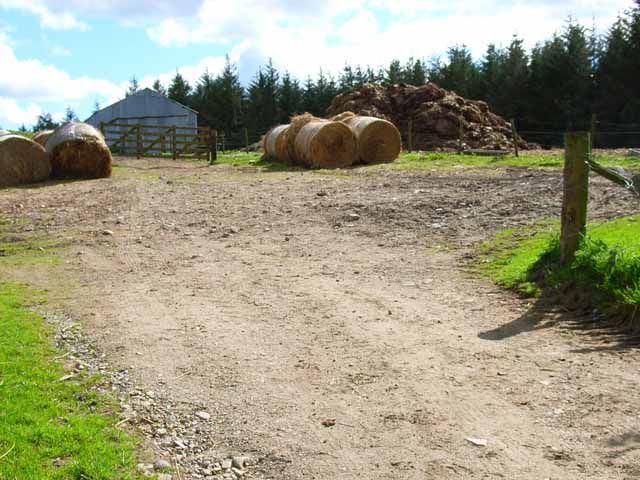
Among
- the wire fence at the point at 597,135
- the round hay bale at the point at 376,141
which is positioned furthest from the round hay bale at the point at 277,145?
the wire fence at the point at 597,135

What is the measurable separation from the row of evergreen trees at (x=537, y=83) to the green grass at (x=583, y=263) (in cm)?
2435

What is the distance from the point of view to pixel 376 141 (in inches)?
948

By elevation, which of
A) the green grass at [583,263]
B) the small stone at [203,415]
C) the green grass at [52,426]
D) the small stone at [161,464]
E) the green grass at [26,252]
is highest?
the green grass at [583,263]

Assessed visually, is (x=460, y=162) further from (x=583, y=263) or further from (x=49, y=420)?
(x=49, y=420)

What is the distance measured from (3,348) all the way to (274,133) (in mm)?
21495

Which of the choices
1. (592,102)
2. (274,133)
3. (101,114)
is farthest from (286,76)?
(274,133)

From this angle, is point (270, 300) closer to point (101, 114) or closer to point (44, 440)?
point (44, 440)

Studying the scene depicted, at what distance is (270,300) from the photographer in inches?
318

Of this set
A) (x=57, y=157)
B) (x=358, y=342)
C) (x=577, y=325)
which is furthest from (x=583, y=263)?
(x=57, y=157)

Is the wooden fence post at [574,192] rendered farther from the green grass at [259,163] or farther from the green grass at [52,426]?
the green grass at [259,163]

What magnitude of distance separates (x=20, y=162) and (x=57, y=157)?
3.64ft

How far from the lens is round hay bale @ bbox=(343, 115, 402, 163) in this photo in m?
24.0

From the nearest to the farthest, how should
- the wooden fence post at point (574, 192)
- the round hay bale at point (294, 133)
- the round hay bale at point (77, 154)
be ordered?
the wooden fence post at point (574, 192) < the round hay bale at point (77, 154) < the round hay bale at point (294, 133)

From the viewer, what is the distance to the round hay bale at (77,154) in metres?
21.4
